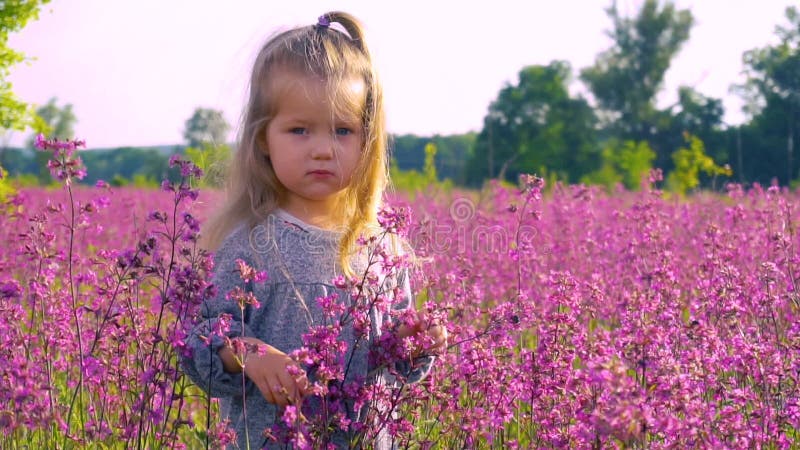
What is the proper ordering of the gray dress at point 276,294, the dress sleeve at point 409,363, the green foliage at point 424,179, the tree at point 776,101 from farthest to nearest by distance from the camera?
the tree at point 776,101, the green foliage at point 424,179, the gray dress at point 276,294, the dress sleeve at point 409,363

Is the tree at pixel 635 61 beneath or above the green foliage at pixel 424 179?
above

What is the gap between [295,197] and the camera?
3076mm

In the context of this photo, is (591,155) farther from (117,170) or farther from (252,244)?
(252,244)

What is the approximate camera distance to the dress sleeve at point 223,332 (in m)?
2.55

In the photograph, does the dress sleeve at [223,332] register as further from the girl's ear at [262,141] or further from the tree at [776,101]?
the tree at [776,101]

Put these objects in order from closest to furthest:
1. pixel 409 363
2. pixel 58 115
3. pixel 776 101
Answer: pixel 409 363 → pixel 776 101 → pixel 58 115

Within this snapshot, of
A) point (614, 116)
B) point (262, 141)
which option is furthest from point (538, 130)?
point (262, 141)

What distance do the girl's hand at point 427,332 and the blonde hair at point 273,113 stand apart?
499mm

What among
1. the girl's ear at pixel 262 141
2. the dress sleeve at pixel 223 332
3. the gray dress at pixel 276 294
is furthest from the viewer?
the girl's ear at pixel 262 141

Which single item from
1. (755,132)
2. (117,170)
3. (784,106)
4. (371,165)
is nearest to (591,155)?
(755,132)

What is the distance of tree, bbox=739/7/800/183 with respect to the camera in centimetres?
3931

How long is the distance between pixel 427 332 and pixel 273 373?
17.8 inches
